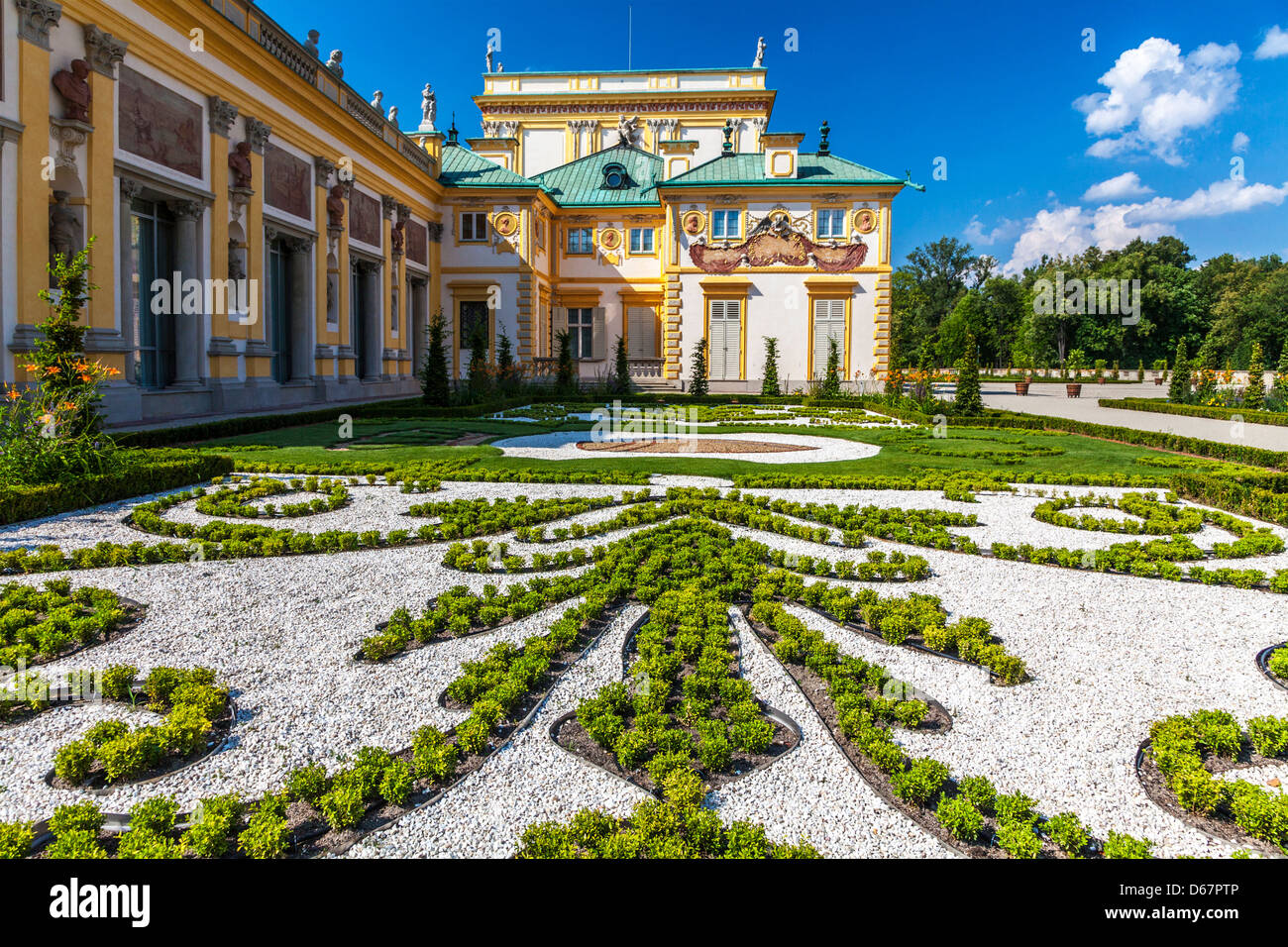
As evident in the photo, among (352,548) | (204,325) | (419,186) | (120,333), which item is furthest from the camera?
(419,186)

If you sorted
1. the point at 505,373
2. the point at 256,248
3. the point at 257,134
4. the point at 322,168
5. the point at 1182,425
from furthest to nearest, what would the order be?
the point at 505,373
the point at 322,168
the point at 256,248
the point at 257,134
the point at 1182,425

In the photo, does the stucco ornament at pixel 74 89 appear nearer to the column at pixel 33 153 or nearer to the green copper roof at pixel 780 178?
the column at pixel 33 153

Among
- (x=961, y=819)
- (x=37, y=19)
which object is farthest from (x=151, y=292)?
(x=961, y=819)

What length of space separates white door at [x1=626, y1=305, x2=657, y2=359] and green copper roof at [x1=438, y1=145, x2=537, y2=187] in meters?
7.72

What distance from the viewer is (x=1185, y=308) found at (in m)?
72.6

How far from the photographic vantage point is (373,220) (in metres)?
29.6

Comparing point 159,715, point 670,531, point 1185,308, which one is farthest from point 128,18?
point 1185,308

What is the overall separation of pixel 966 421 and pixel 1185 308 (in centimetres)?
6882

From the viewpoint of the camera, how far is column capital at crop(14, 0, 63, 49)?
45.7 ft

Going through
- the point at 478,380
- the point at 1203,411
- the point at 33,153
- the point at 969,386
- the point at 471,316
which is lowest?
the point at 1203,411

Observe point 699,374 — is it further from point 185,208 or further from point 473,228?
point 185,208

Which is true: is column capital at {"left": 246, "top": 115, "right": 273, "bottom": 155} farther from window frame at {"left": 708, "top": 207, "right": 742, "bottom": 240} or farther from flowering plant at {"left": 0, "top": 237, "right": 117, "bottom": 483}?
window frame at {"left": 708, "top": 207, "right": 742, "bottom": 240}

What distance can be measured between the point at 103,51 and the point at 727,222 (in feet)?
78.4
